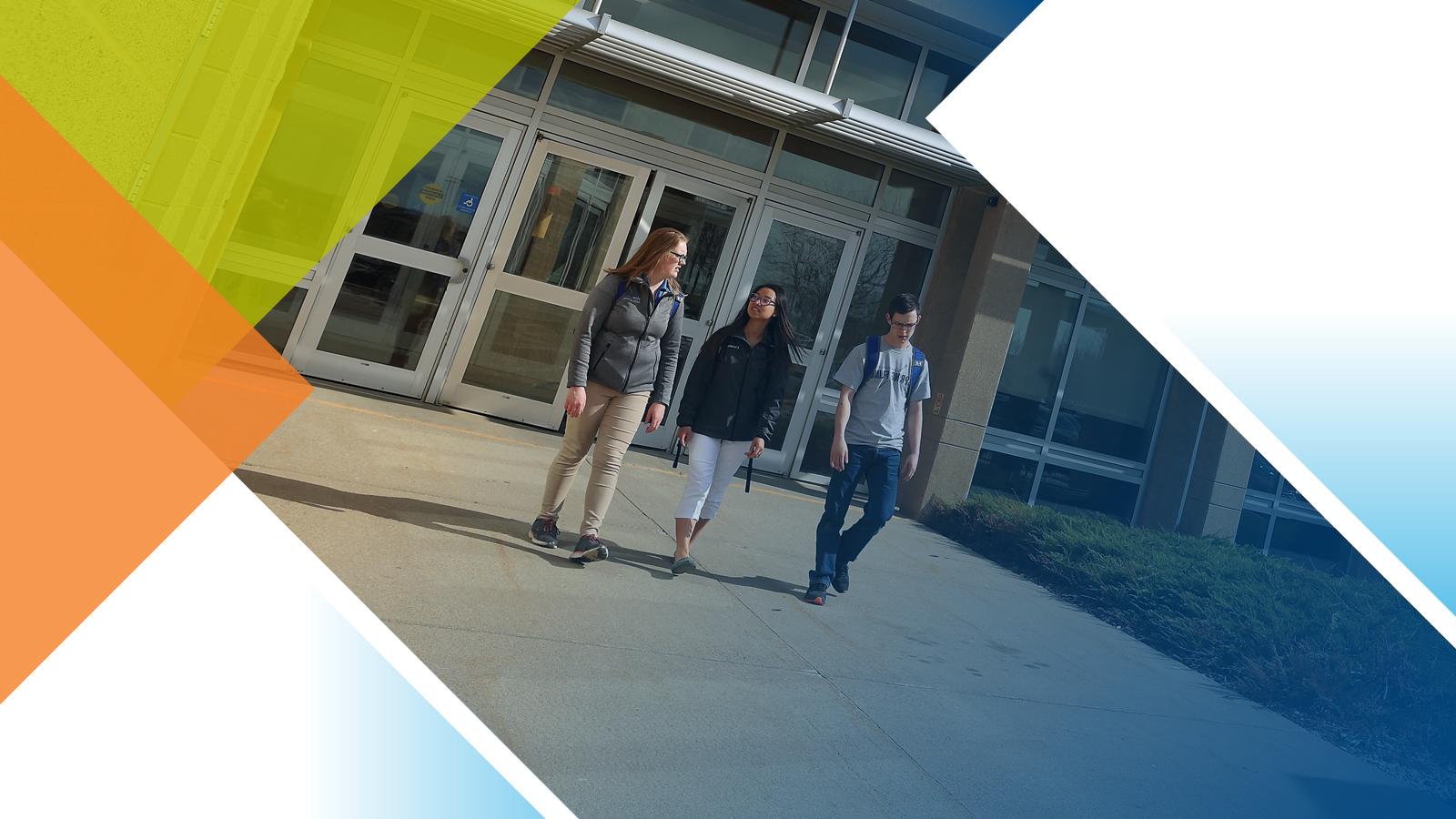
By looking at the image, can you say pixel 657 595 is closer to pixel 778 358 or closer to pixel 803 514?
pixel 778 358

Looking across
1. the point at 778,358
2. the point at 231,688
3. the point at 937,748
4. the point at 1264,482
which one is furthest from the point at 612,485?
the point at 1264,482

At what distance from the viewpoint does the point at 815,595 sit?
6387 millimetres

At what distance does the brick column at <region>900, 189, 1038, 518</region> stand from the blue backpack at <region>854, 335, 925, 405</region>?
174 inches

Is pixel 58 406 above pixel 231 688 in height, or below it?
above

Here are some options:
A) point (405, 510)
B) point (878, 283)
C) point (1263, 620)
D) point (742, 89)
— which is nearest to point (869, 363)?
point (405, 510)

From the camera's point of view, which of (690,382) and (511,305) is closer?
(690,382)

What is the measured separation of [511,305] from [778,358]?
170 inches

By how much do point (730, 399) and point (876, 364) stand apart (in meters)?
0.99

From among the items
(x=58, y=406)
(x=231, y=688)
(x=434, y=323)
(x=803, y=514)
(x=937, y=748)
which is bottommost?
(x=231, y=688)

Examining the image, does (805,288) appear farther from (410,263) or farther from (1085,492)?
(1085,492)

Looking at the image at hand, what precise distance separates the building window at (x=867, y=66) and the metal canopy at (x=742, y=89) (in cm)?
51

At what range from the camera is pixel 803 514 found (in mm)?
9336

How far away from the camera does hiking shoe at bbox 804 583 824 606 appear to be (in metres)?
6.38

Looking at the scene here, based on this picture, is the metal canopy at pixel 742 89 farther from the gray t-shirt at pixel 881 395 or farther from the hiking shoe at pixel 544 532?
the hiking shoe at pixel 544 532
